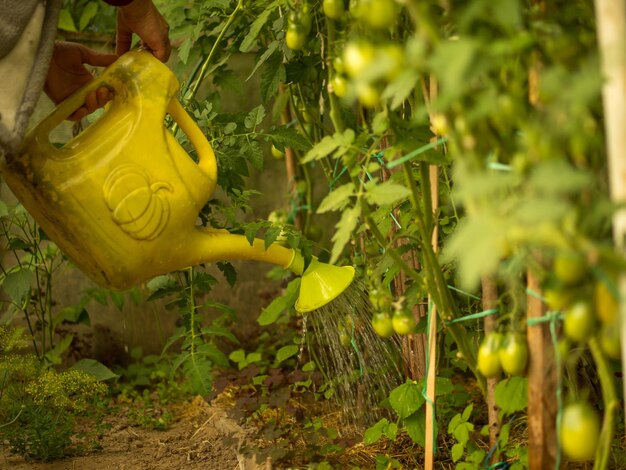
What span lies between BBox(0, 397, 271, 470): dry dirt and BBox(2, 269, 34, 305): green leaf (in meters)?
0.47

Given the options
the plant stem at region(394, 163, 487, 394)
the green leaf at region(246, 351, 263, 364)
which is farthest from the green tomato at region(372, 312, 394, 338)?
the green leaf at region(246, 351, 263, 364)

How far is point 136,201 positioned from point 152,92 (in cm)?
25

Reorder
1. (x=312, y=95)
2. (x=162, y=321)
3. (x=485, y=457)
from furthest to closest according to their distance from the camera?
1. (x=162, y=321)
2. (x=312, y=95)
3. (x=485, y=457)

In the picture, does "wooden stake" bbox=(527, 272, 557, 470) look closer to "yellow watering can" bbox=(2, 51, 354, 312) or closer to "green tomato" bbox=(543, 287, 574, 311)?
"green tomato" bbox=(543, 287, 574, 311)

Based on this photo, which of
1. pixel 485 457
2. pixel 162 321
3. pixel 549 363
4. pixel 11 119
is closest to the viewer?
pixel 549 363

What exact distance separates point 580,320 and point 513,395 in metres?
0.55

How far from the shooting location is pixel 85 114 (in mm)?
1916

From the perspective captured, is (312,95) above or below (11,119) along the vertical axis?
below

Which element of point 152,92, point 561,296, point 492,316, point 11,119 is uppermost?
point 11,119

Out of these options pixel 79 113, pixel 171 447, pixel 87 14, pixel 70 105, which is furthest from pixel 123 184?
pixel 87 14

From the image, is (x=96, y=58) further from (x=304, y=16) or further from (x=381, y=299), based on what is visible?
(x=381, y=299)

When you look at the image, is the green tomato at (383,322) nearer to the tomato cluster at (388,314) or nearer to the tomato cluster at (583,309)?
the tomato cluster at (388,314)

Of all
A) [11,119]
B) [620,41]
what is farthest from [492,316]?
[11,119]

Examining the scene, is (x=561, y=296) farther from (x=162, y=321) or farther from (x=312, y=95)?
(x=162, y=321)
